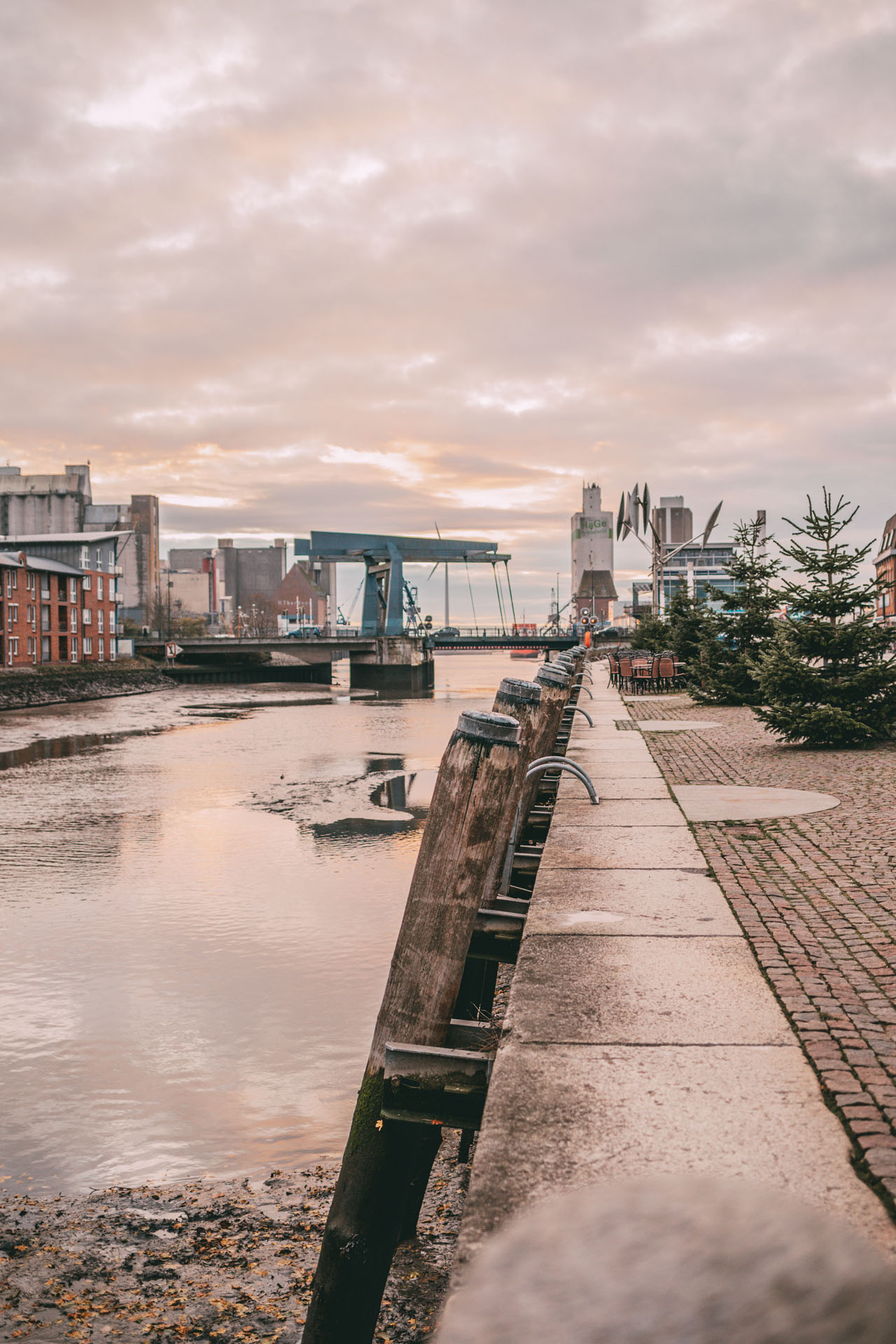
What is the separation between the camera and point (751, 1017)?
437 cm

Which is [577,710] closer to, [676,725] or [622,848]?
[676,725]

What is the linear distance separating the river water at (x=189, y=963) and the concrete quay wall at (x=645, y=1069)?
9.32 feet

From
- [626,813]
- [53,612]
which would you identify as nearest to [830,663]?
[626,813]

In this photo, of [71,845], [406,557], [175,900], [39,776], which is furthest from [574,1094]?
[406,557]

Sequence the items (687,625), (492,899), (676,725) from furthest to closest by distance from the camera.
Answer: (687,625)
(676,725)
(492,899)

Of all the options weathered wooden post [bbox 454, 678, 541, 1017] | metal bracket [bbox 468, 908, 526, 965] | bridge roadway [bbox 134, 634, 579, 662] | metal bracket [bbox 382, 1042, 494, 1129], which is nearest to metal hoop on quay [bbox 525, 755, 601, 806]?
weathered wooden post [bbox 454, 678, 541, 1017]

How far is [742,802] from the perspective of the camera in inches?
416

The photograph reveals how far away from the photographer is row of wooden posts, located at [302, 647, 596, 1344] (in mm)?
4285

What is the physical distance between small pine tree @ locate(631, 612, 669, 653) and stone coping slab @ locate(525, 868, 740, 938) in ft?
98.0

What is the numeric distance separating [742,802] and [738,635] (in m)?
15.6

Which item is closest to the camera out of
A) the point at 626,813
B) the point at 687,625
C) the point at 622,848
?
the point at 622,848

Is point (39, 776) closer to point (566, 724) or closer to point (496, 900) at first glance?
point (566, 724)

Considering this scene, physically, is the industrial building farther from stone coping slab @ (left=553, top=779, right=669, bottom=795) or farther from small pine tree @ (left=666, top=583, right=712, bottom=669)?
stone coping slab @ (left=553, top=779, right=669, bottom=795)

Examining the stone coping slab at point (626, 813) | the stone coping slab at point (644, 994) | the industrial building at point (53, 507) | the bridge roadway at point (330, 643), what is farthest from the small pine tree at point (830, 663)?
the industrial building at point (53, 507)
